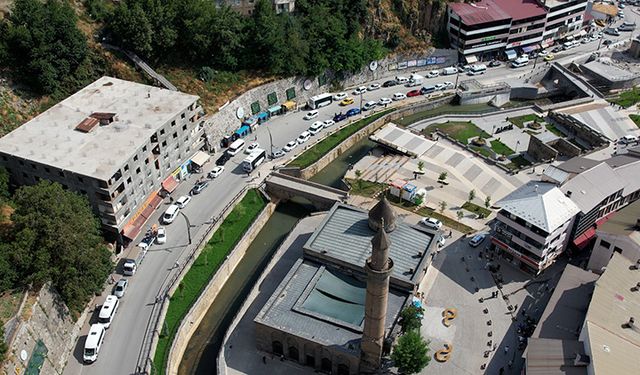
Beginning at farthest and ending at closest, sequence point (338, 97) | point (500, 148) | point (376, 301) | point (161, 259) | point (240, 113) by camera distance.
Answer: point (338, 97) < point (240, 113) < point (500, 148) < point (161, 259) < point (376, 301)

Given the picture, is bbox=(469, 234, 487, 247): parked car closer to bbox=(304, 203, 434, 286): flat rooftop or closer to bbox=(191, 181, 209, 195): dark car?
bbox=(304, 203, 434, 286): flat rooftop


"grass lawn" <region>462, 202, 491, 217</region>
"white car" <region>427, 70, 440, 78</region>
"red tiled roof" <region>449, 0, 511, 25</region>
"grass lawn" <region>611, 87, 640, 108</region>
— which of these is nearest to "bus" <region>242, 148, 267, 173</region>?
"grass lawn" <region>462, 202, 491, 217</region>

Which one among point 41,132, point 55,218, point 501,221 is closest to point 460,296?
point 501,221

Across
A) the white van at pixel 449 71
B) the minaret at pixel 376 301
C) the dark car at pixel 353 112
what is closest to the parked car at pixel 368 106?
the dark car at pixel 353 112

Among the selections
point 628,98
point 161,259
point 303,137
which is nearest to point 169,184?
point 161,259

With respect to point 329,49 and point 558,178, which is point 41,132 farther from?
point 558,178

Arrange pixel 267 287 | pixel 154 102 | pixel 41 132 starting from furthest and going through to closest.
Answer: pixel 154 102, pixel 41 132, pixel 267 287

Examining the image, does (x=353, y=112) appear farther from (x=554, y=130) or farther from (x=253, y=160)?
(x=554, y=130)
